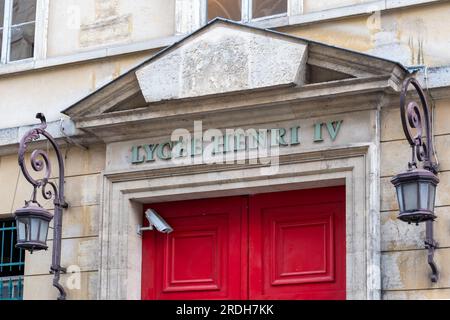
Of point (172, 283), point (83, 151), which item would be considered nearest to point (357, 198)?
point (172, 283)

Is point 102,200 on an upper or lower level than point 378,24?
lower

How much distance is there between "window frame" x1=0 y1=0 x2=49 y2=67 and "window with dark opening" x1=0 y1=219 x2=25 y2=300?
171 cm

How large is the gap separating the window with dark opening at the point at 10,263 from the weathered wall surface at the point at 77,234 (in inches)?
11.3

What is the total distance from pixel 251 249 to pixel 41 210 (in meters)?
1.95

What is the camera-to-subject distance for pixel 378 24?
1231 centimetres

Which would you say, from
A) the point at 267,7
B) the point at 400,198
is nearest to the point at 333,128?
the point at 400,198

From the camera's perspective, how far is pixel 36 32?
14.2 metres

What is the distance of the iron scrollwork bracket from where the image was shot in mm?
11273

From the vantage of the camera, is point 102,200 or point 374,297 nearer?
point 374,297

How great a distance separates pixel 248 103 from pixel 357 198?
4.39 feet

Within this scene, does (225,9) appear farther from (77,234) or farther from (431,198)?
(431,198)

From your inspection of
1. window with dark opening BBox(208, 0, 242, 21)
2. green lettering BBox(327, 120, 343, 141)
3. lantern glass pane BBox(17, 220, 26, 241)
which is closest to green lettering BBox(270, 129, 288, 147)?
green lettering BBox(327, 120, 343, 141)
